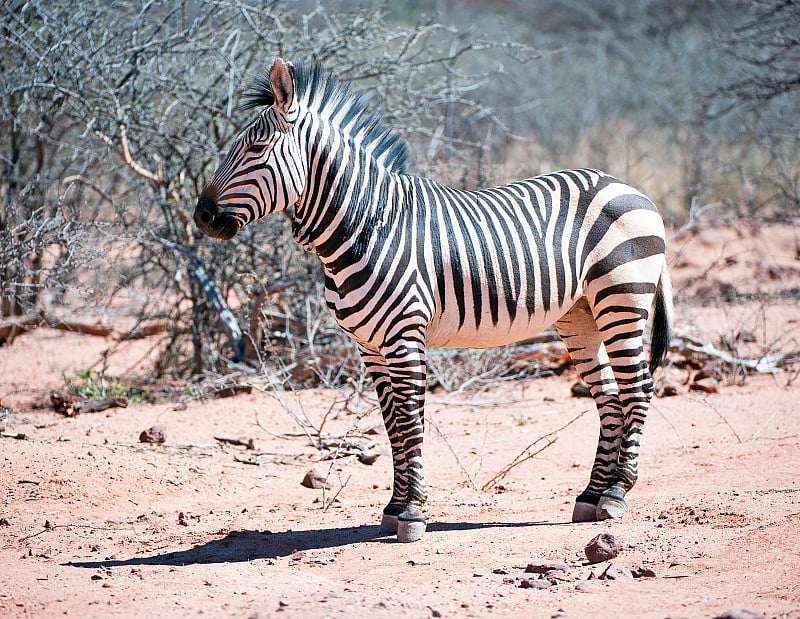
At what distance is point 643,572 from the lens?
3.88 m

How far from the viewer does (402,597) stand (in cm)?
373

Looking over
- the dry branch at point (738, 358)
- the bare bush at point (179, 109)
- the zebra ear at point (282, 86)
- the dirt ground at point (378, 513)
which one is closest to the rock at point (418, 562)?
the dirt ground at point (378, 513)

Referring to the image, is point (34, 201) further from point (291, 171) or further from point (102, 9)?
point (291, 171)

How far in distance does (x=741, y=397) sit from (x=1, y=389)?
6.88 m

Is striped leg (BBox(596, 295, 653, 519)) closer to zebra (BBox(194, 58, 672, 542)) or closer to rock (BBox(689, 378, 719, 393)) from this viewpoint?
zebra (BBox(194, 58, 672, 542))

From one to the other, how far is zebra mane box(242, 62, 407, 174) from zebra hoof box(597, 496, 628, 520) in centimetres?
221

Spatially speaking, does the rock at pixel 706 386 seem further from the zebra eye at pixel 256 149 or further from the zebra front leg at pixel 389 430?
the zebra eye at pixel 256 149

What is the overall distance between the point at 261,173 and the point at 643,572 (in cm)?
270

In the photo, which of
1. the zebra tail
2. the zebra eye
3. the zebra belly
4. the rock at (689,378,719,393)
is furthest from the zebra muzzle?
the rock at (689,378,719,393)

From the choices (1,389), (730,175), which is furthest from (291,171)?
(730,175)

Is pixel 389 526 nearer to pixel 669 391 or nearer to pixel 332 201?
pixel 332 201

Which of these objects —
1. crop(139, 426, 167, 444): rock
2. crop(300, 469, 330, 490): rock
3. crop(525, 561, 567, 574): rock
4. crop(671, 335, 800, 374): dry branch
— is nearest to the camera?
crop(525, 561, 567, 574): rock

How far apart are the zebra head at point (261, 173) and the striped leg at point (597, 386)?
6.39 ft

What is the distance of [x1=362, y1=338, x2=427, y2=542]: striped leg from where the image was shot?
4727 millimetres
